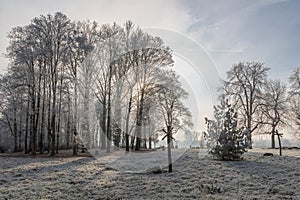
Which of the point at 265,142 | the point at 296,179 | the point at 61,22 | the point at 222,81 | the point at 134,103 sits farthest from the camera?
the point at 265,142

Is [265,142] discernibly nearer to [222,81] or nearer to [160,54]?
[222,81]

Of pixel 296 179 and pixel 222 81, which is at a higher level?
pixel 222 81

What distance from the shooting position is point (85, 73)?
25516mm

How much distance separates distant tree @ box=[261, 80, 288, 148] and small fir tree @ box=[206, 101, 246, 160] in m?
19.1

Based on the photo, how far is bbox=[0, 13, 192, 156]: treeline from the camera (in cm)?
2425

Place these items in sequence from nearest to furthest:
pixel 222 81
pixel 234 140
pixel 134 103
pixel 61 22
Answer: pixel 234 140 → pixel 61 22 → pixel 134 103 → pixel 222 81

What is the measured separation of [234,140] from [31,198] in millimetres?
11870

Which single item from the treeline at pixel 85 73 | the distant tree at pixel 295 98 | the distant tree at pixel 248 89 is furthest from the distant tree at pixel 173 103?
the distant tree at pixel 295 98

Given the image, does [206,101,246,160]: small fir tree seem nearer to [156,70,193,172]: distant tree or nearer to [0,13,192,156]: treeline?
[156,70,193,172]: distant tree

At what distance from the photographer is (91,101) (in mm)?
26062

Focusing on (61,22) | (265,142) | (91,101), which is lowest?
(265,142)

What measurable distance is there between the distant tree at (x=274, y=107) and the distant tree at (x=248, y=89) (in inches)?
33.6

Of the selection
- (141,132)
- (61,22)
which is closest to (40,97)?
(61,22)

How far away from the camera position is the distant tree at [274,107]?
Result: 113 ft
